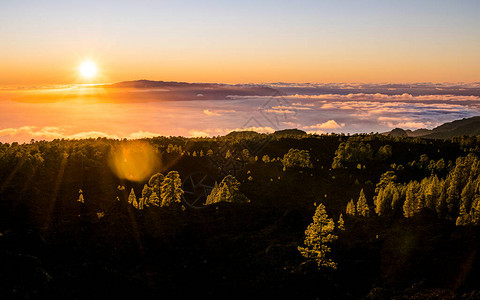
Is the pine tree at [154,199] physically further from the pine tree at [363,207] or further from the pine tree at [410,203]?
the pine tree at [410,203]

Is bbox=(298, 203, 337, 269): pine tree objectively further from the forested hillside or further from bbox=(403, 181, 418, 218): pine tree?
bbox=(403, 181, 418, 218): pine tree

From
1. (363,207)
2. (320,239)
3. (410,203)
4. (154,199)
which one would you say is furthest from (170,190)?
(410,203)

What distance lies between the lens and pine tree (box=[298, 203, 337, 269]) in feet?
120

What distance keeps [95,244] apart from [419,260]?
3379 centimetres

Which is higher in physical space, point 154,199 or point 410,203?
point 410,203

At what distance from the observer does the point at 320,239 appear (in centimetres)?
3778

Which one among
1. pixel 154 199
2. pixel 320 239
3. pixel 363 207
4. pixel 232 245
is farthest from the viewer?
pixel 154 199

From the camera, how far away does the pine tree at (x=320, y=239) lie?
36.7 m

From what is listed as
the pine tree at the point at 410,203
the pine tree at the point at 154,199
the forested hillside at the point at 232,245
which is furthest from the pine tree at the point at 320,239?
the pine tree at the point at 154,199

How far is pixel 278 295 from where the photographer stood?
32.9 m

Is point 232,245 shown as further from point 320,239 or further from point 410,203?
point 410,203

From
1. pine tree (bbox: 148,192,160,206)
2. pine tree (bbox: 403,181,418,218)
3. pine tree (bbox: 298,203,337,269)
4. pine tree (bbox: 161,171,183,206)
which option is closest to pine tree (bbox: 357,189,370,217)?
pine tree (bbox: 403,181,418,218)

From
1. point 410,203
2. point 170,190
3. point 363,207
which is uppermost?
point 410,203

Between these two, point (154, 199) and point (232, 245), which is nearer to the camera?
point (232, 245)
